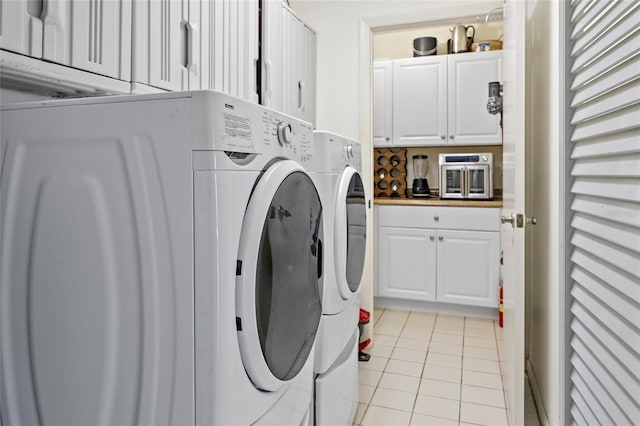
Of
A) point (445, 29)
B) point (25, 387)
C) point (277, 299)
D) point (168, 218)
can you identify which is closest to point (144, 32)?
point (168, 218)

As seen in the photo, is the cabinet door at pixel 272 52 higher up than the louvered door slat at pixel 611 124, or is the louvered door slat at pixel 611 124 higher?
the cabinet door at pixel 272 52

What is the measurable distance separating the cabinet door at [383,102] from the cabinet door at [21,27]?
3101mm

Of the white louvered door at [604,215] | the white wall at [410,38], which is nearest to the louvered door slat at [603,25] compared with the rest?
the white louvered door at [604,215]

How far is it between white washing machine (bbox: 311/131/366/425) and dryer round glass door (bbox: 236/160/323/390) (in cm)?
20

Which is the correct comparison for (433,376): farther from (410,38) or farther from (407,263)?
(410,38)

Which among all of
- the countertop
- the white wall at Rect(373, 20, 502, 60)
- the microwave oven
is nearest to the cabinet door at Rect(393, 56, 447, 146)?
the microwave oven

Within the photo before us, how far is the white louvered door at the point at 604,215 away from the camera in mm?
970

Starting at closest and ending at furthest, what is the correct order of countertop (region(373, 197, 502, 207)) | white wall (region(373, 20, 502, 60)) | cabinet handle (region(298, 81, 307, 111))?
cabinet handle (region(298, 81, 307, 111)) → countertop (region(373, 197, 502, 207)) → white wall (region(373, 20, 502, 60))

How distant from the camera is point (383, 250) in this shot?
363 centimetres

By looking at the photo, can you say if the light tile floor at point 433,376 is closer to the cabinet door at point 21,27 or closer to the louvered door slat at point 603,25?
the louvered door slat at point 603,25

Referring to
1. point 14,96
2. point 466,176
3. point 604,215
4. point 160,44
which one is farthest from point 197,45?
point 466,176

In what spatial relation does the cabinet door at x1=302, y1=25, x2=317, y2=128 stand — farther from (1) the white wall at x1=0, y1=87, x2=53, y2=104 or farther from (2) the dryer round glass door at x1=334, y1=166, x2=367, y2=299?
(1) the white wall at x1=0, y1=87, x2=53, y2=104

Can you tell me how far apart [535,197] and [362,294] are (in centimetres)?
133

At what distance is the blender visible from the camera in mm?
3957
